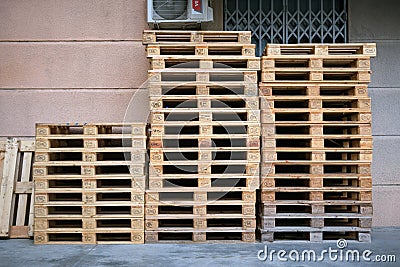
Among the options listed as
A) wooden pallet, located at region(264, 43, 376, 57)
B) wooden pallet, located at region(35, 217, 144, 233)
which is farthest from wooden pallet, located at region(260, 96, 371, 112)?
wooden pallet, located at region(35, 217, 144, 233)

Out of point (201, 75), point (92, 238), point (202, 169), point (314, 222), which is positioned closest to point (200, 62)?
point (201, 75)

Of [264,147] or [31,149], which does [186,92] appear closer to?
[264,147]

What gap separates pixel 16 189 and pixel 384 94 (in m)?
5.99

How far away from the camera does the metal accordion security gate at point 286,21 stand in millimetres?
7828


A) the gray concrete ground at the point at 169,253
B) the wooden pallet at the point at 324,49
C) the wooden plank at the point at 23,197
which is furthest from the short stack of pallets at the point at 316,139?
the wooden plank at the point at 23,197

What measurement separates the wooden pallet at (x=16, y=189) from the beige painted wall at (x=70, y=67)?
1.47 feet

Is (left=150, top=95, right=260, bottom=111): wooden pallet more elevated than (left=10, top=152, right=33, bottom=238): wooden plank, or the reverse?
(left=150, top=95, right=260, bottom=111): wooden pallet

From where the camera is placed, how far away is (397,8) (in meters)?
7.91

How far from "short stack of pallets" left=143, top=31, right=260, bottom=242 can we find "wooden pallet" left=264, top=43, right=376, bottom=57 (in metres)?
0.32

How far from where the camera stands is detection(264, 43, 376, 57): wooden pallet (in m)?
6.60

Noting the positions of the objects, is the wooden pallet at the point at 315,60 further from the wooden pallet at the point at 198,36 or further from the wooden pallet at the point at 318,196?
the wooden pallet at the point at 318,196

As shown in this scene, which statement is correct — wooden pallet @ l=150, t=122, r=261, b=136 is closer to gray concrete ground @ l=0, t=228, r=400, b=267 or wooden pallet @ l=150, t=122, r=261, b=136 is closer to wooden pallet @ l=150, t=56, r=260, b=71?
wooden pallet @ l=150, t=56, r=260, b=71

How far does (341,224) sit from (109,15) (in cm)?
483

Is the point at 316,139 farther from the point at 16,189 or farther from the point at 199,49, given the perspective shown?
the point at 16,189
